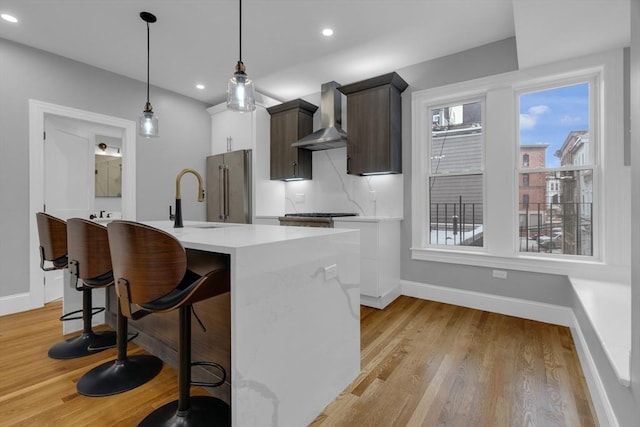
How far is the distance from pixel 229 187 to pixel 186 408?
340 centimetres

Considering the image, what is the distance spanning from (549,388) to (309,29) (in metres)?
3.34

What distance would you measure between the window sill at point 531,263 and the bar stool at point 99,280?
2.86m

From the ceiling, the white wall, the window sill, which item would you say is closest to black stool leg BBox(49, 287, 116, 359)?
the white wall

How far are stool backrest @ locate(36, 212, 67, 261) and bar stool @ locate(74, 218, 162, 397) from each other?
0.41m

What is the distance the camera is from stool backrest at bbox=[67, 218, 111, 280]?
1.70 meters

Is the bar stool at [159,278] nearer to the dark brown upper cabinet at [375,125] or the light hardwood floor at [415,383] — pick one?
the light hardwood floor at [415,383]

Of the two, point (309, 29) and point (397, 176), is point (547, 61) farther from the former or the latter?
point (309, 29)

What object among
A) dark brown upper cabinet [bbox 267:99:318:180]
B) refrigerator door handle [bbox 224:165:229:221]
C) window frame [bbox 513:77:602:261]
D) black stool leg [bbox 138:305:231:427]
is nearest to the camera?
black stool leg [bbox 138:305:231:427]

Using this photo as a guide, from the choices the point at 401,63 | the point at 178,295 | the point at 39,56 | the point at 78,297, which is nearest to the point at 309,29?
the point at 401,63

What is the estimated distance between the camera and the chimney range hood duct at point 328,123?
12.1ft

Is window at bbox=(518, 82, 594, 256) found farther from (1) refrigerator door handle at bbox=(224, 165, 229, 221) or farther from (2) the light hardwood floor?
(1) refrigerator door handle at bbox=(224, 165, 229, 221)

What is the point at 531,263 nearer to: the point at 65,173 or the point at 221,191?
the point at 221,191

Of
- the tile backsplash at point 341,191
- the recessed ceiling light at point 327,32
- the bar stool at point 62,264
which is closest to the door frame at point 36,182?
the bar stool at point 62,264

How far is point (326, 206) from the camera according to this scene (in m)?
4.23
